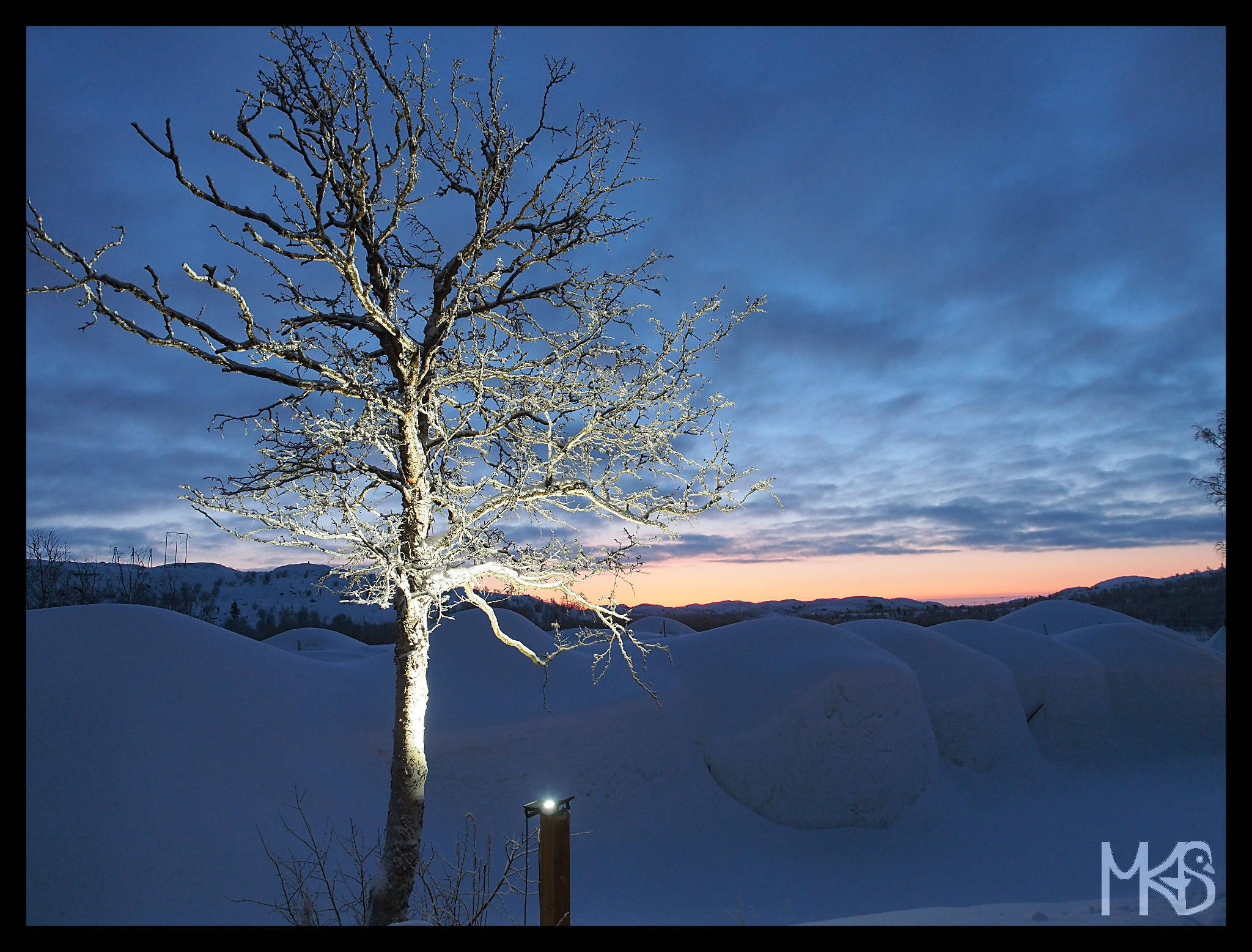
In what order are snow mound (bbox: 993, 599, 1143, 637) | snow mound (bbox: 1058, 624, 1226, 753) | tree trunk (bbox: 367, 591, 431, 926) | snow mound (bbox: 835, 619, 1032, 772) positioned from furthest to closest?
1. snow mound (bbox: 993, 599, 1143, 637)
2. snow mound (bbox: 1058, 624, 1226, 753)
3. snow mound (bbox: 835, 619, 1032, 772)
4. tree trunk (bbox: 367, 591, 431, 926)

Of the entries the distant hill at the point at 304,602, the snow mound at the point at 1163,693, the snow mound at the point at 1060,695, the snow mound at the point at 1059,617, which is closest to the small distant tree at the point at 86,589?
the distant hill at the point at 304,602

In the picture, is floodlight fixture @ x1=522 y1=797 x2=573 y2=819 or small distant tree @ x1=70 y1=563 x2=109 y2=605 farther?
small distant tree @ x1=70 y1=563 x2=109 y2=605

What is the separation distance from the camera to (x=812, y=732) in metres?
14.3

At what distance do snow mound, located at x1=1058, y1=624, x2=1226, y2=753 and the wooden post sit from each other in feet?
74.3

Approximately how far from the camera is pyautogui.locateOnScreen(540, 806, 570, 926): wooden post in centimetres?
536

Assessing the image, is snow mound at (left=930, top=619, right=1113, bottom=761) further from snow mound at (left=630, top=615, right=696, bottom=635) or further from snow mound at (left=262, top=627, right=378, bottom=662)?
snow mound at (left=262, top=627, right=378, bottom=662)

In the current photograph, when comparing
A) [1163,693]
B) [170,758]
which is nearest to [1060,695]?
[1163,693]

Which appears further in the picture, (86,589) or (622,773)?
(86,589)

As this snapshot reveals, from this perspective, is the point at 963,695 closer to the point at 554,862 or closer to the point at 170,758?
the point at 554,862

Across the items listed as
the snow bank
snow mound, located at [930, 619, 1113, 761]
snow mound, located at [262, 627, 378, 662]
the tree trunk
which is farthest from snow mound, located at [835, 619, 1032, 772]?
snow mound, located at [262, 627, 378, 662]

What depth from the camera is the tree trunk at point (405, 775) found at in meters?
6.14

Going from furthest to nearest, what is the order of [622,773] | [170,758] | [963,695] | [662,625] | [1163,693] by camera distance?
[662,625], [1163,693], [963,695], [622,773], [170,758]

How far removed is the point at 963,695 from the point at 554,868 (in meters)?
16.6
